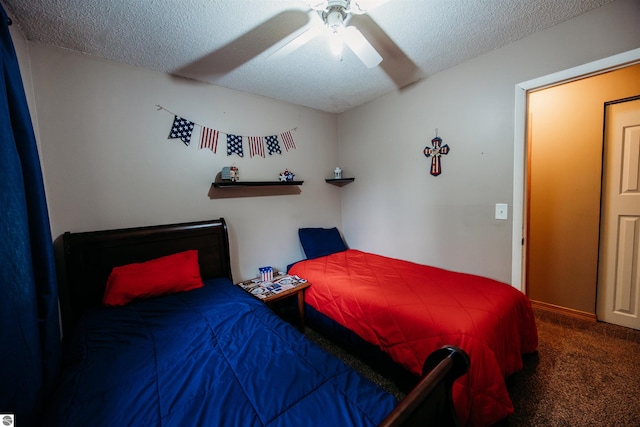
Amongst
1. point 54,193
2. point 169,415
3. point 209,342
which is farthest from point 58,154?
point 169,415

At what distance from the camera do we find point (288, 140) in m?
2.77

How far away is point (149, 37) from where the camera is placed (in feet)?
5.14

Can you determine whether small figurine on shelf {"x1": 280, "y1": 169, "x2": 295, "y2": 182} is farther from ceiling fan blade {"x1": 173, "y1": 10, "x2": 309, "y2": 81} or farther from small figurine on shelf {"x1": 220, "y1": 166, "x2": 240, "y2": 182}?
ceiling fan blade {"x1": 173, "y1": 10, "x2": 309, "y2": 81}

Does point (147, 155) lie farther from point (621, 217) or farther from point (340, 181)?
point (621, 217)

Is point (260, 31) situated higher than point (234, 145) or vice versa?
point (260, 31)

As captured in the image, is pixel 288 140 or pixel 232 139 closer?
pixel 232 139

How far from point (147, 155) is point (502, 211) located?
293cm

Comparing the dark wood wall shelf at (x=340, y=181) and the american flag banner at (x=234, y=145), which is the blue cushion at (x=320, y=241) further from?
the american flag banner at (x=234, y=145)

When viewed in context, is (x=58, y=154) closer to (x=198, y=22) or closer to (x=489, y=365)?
(x=198, y=22)

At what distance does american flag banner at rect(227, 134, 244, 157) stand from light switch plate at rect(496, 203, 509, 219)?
2.37 meters

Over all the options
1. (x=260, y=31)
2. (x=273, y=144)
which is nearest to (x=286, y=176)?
(x=273, y=144)

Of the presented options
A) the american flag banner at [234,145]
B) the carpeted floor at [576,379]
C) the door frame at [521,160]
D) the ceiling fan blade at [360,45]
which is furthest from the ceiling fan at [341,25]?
the carpeted floor at [576,379]

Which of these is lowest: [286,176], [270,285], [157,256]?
[270,285]

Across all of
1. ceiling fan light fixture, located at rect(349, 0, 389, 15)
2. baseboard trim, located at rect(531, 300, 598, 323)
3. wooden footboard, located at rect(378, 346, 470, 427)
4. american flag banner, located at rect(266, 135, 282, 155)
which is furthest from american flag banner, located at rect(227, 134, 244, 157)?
baseboard trim, located at rect(531, 300, 598, 323)
